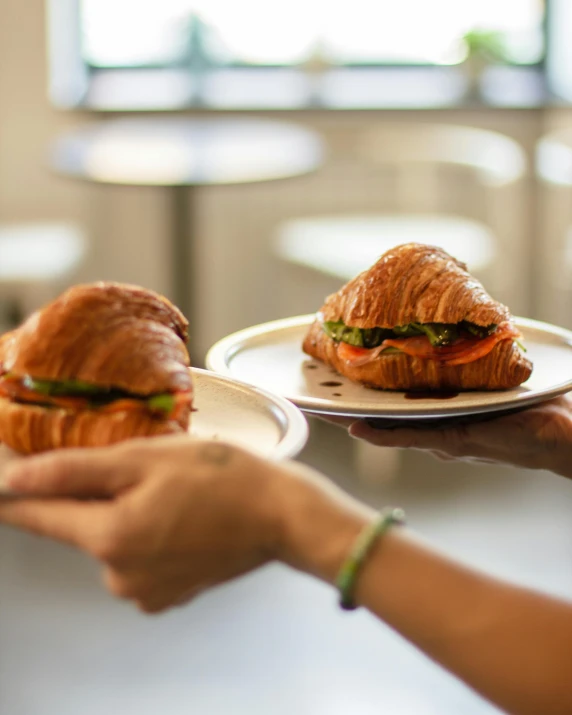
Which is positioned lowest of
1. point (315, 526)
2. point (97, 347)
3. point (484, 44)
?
point (315, 526)

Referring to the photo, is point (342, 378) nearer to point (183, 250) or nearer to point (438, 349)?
point (438, 349)

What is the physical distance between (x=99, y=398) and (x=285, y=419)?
0.19m

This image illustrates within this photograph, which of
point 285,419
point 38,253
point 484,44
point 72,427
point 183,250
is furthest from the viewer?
point 484,44

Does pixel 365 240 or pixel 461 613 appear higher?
pixel 461 613

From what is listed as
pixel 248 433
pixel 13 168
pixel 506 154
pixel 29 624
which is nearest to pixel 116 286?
pixel 248 433

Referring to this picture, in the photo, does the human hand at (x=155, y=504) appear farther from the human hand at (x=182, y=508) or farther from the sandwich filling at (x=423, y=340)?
the sandwich filling at (x=423, y=340)

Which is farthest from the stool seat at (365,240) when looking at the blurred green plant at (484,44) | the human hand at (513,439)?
the human hand at (513,439)

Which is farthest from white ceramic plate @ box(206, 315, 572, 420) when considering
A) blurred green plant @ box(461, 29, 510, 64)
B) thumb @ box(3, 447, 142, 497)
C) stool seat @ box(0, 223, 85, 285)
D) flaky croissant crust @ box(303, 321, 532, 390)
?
blurred green plant @ box(461, 29, 510, 64)

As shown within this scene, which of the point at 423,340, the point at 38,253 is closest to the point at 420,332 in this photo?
the point at 423,340

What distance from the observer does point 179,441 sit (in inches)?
35.4

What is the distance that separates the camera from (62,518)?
886 mm

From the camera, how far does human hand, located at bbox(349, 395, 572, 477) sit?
1345mm

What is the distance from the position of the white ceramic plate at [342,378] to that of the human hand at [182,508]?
33cm

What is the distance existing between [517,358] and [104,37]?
3.60m
